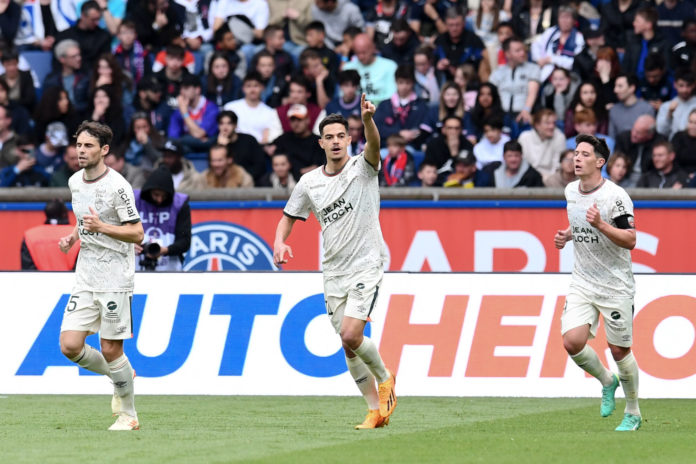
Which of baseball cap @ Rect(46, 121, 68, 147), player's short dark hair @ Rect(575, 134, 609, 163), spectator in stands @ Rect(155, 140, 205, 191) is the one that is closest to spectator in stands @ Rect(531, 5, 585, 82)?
spectator in stands @ Rect(155, 140, 205, 191)

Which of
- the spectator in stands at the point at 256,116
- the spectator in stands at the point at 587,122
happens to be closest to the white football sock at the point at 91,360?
the spectator in stands at the point at 256,116

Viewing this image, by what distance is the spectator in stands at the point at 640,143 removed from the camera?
17453mm

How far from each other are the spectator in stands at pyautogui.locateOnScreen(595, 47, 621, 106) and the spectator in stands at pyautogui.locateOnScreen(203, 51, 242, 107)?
510cm

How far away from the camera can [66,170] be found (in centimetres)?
1872

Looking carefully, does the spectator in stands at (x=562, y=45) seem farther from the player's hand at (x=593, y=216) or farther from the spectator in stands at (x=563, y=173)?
the player's hand at (x=593, y=216)

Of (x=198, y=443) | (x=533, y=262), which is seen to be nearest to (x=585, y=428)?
(x=198, y=443)

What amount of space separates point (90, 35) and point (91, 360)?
1060 centimetres

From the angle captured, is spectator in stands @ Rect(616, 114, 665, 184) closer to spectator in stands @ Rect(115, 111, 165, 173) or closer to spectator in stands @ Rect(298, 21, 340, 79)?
spectator in stands @ Rect(298, 21, 340, 79)

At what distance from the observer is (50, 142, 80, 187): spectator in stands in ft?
60.8

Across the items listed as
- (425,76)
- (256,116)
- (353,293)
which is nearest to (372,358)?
(353,293)

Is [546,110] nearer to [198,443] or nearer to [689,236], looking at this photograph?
[689,236]

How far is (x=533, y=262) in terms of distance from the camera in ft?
56.1

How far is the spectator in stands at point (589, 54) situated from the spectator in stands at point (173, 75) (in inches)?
216

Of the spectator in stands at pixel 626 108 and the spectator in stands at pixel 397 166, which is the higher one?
the spectator in stands at pixel 626 108
